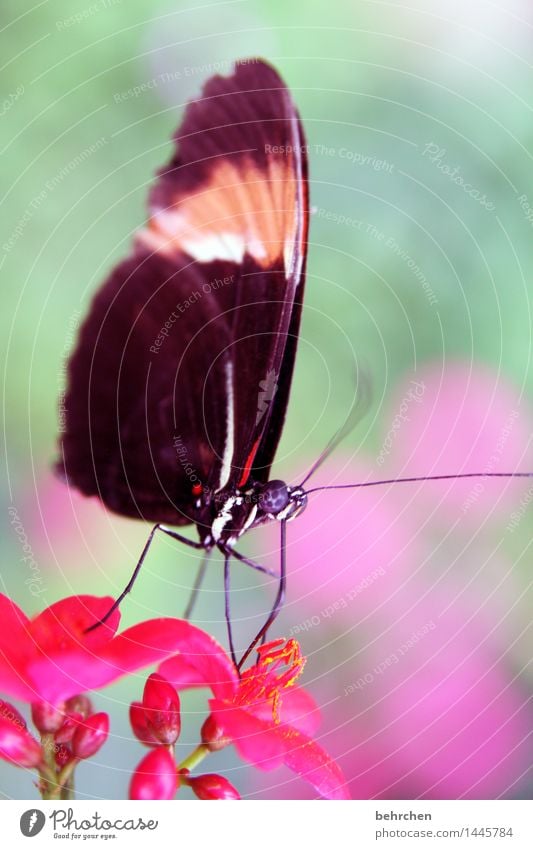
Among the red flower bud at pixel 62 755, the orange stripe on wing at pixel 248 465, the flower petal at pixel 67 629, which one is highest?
the orange stripe on wing at pixel 248 465

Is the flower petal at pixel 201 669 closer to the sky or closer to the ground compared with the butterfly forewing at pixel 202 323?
closer to the ground

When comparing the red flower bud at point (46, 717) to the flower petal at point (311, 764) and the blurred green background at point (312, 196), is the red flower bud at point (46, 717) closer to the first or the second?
the flower petal at point (311, 764)

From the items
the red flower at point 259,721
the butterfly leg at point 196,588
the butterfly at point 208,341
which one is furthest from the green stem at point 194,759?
the butterfly leg at point 196,588

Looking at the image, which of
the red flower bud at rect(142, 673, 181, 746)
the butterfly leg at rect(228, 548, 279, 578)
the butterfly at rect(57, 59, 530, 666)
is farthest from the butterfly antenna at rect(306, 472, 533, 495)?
the red flower bud at rect(142, 673, 181, 746)

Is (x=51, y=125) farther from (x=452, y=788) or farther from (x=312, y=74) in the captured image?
(x=452, y=788)
